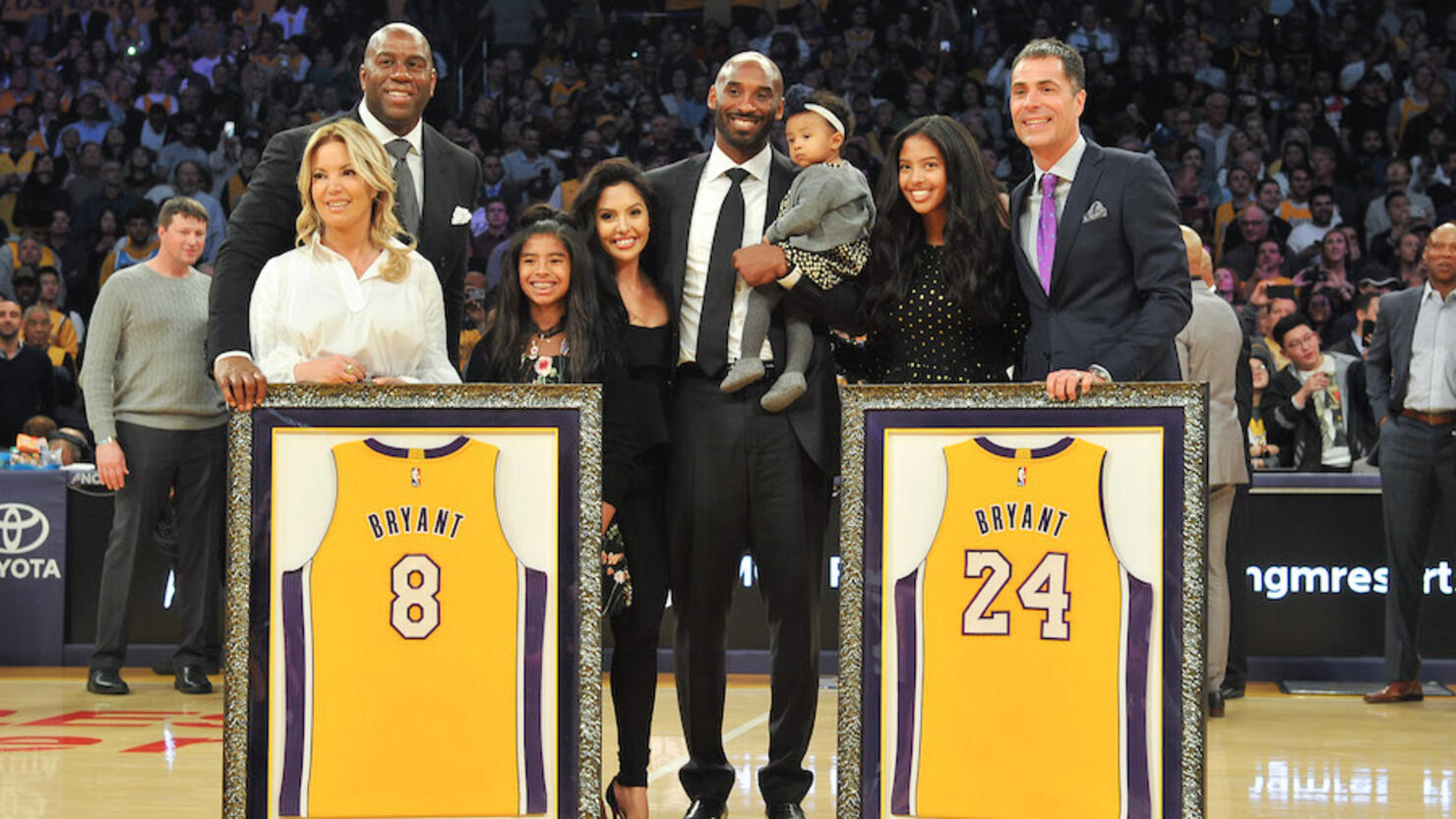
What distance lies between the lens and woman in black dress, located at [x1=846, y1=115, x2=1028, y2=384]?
12.8 ft

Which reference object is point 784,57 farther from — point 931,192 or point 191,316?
point 931,192

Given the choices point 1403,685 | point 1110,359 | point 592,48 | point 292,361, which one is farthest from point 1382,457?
point 592,48

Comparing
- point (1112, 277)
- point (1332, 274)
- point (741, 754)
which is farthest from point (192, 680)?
point (1332, 274)

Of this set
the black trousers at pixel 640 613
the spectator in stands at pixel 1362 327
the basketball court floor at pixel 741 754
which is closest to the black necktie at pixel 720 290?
the black trousers at pixel 640 613

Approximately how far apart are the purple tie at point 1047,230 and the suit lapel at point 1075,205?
2 cm

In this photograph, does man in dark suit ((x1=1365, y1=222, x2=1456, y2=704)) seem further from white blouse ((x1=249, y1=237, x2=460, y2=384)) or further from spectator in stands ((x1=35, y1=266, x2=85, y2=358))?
spectator in stands ((x1=35, y1=266, x2=85, y2=358))

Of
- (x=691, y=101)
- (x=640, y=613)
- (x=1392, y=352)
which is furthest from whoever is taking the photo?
(x=691, y=101)

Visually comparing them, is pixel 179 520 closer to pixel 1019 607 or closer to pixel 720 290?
pixel 720 290

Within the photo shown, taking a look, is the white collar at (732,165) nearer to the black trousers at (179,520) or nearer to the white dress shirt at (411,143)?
the white dress shirt at (411,143)

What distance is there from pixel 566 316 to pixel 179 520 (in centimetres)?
344

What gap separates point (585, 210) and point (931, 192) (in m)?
0.89

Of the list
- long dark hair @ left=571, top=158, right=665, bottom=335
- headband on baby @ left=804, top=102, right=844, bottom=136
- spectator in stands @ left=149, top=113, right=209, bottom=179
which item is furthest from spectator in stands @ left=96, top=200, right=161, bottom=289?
headband on baby @ left=804, top=102, right=844, bottom=136

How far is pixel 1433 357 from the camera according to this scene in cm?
674

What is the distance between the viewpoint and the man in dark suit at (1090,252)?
148 inches
